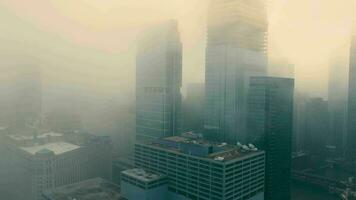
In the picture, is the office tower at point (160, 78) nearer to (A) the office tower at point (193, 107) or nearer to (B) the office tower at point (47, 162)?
(B) the office tower at point (47, 162)

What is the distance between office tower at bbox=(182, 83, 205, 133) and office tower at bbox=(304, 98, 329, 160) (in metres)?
73.1

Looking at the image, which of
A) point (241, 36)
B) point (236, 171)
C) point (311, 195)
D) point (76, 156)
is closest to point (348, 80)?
point (311, 195)

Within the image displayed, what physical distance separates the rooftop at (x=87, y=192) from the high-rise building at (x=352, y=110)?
13161cm

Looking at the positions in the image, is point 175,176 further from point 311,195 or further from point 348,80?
point 348,80

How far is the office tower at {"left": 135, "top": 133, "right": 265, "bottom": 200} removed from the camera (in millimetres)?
78750

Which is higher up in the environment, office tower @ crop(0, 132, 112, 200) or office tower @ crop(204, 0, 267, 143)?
office tower @ crop(204, 0, 267, 143)

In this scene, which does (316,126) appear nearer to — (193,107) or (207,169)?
(193,107)

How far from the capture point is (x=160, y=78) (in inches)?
4646

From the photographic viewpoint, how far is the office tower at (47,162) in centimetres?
11764

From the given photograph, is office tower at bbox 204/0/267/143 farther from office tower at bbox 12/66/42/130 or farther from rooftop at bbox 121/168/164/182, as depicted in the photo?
office tower at bbox 12/66/42/130

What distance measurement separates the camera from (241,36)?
→ 115688 millimetres

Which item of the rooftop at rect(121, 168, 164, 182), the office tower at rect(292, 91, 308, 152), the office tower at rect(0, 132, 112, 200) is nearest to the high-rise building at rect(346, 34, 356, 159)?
the office tower at rect(292, 91, 308, 152)

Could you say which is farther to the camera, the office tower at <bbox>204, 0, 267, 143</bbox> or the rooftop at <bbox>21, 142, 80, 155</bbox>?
the rooftop at <bbox>21, 142, 80, 155</bbox>

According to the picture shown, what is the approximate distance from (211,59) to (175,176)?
46.7 meters
